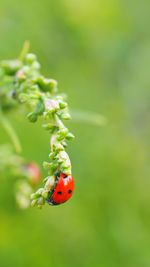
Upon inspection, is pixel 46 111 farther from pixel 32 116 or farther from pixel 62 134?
pixel 62 134

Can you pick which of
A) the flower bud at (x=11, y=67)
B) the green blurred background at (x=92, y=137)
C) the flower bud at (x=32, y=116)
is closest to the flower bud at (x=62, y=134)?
the flower bud at (x=32, y=116)

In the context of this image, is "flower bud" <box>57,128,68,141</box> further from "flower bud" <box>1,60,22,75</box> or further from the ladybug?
"flower bud" <box>1,60,22,75</box>

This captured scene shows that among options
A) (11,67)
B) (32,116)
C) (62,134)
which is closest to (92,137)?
(11,67)

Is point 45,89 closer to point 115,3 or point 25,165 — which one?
point 25,165

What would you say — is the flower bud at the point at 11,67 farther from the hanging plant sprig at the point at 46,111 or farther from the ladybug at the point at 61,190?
the ladybug at the point at 61,190

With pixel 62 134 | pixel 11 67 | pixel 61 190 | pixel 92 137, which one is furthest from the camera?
pixel 92 137

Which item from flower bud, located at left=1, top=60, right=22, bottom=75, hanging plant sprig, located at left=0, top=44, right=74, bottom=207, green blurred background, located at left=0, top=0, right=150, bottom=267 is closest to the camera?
hanging plant sprig, located at left=0, top=44, right=74, bottom=207

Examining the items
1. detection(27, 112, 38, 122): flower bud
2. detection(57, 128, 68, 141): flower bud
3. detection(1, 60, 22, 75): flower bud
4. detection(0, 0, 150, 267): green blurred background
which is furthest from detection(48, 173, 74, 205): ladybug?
detection(0, 0, 150, 267): green blurred background
